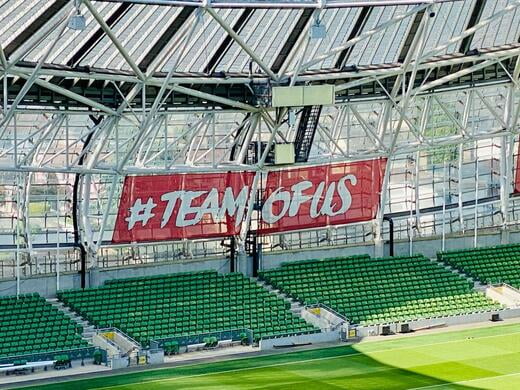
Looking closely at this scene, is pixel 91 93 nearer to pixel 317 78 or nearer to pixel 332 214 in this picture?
pixel 317 78

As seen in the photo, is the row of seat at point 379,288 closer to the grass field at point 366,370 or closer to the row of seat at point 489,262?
the row of seat at point 489,262

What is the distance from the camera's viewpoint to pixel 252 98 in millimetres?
55406

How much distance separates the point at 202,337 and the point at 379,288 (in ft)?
32.8

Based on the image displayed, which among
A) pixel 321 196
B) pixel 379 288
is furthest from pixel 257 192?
pixel 379 288

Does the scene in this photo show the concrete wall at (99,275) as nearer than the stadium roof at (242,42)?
No

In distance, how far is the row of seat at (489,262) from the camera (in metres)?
62.7

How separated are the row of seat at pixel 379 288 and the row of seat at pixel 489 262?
1031 millimetres

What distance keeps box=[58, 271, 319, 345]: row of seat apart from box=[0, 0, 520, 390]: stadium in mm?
110

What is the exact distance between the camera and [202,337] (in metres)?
53.2

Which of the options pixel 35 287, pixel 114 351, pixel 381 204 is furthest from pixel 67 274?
Result: pixel 381 204

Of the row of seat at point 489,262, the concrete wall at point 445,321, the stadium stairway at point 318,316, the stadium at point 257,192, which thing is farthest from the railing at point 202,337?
the row of seat at point 489,262

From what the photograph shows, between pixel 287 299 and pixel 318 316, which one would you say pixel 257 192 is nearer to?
pixel 287 299

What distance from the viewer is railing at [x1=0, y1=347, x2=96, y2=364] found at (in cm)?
4877

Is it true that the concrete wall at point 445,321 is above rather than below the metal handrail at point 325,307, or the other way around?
below
